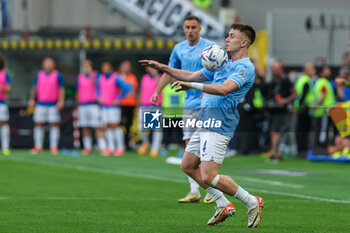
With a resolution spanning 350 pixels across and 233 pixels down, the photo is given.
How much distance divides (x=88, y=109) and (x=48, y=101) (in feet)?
3.54

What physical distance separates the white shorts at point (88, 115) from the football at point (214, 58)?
13.1 metres

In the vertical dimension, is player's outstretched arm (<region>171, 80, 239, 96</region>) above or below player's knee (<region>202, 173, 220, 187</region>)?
above

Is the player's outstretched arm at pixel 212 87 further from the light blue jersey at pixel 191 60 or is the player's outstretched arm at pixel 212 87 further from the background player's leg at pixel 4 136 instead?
the background player's leg at pixel 4 136

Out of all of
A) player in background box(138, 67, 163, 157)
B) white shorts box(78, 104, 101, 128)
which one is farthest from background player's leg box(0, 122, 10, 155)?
player in background box(138, 67, 163, 157)

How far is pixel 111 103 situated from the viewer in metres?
21.0

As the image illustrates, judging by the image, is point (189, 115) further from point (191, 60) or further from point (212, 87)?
point (212, 87)

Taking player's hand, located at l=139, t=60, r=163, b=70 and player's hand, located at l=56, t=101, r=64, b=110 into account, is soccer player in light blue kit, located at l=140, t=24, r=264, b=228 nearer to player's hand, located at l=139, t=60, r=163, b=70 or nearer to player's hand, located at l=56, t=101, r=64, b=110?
player's hand, located at l=139, t=60, r=163, b=70

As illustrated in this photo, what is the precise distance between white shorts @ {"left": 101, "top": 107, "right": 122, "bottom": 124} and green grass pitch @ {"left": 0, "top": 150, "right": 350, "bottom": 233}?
3.28m

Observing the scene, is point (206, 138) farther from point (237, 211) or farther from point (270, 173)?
point (270, 173)

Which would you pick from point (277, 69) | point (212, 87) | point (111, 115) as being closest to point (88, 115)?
point (111, 115)

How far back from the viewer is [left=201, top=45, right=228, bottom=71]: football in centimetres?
812

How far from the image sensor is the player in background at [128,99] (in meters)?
21.4

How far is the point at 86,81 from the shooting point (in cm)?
2102

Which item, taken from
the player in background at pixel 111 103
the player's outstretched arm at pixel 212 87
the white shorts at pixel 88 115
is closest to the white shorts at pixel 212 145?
the player's outstretched arm at pixel 212 87
